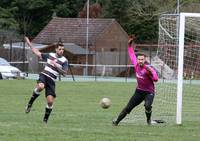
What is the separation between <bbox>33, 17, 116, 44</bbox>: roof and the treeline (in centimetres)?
409

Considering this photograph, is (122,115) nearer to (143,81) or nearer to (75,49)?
(143,81)

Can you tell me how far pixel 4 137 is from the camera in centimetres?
1173

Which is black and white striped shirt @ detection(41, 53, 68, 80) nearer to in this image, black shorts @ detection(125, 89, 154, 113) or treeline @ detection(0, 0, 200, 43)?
black shorts @ detection(125, 89, 154, 113)

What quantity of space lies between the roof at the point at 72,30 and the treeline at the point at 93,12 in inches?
161

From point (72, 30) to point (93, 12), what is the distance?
10761mm

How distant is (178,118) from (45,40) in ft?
180

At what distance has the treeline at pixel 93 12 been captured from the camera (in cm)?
6575

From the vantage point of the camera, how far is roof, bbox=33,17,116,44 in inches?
2625

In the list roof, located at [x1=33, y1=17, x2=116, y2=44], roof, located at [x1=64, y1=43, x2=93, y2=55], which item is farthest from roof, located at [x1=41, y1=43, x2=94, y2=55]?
roof, located at [x1=33, y1=17, x2=116, y2=44]

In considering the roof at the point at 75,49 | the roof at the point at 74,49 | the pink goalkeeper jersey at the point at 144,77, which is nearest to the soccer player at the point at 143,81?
the pink goalkeeper jersey at the point at 144,77

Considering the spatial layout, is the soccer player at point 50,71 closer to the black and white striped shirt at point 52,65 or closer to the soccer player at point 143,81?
the black and white striped shirt at point 52,65

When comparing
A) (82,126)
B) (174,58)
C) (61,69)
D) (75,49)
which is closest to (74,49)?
(75,49)

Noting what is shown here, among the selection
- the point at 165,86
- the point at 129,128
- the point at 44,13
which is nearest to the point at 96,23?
the point at 44,13

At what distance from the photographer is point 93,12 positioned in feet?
259
